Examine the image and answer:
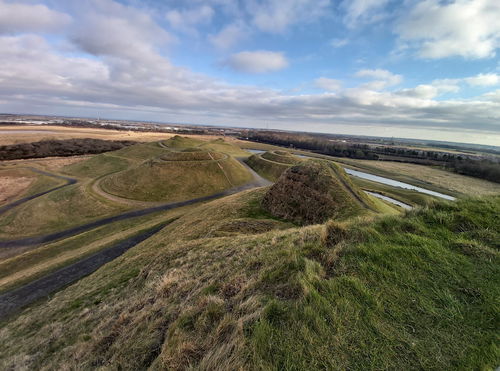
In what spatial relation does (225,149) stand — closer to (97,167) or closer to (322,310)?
(97,167)

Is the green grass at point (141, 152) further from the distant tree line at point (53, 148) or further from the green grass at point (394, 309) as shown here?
the green grass at point (394, 309)

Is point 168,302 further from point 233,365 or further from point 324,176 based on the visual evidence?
point 324,176

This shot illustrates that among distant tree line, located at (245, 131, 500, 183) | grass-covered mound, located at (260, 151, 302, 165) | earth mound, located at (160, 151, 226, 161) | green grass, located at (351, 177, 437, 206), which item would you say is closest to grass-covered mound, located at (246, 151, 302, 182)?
grass-covered mound, located at (260, 151, 302, 165)

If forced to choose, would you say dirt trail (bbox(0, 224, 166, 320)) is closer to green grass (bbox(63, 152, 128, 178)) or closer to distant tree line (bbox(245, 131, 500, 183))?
green grass (bbox(63, 152, 128, 178))

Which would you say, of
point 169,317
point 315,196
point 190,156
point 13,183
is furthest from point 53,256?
point 13,183

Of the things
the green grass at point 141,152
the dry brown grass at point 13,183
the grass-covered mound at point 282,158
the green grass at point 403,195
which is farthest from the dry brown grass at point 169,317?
the green grass at point 141,152

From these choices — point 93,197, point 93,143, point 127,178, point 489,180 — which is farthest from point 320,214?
point 93,143
